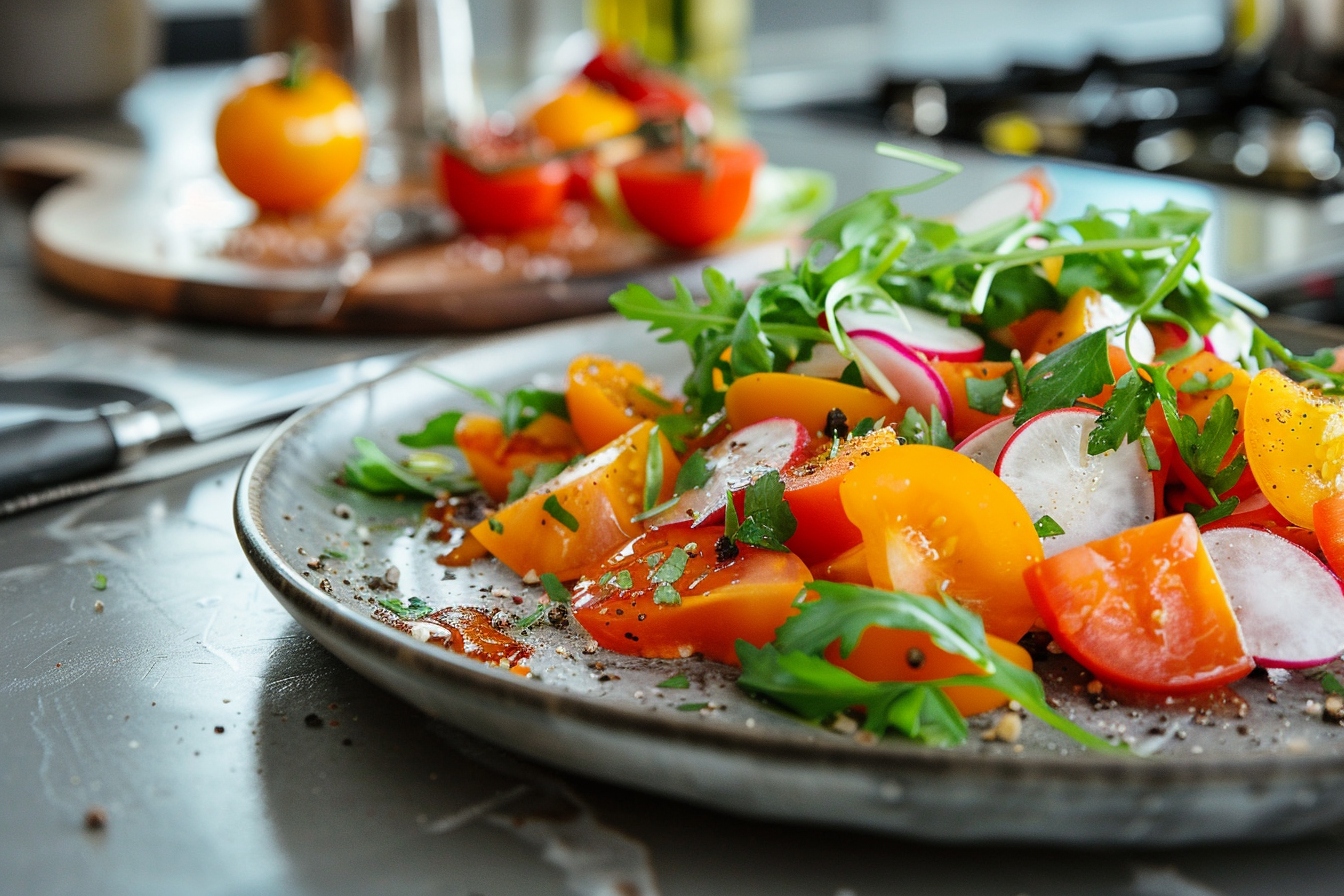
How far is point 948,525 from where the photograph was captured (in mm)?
817

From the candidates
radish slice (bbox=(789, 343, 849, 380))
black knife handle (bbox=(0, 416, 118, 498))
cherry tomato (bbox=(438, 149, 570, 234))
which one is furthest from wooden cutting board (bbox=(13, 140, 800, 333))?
radish slice (bbox=(789, 343, 849, 380))

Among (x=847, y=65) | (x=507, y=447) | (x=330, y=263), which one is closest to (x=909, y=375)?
(x=507, y=447)

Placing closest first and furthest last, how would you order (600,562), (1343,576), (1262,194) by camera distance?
1. (1343,576)
2. (600,562)
3. (1262,194)

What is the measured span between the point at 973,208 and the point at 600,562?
643 millimetres

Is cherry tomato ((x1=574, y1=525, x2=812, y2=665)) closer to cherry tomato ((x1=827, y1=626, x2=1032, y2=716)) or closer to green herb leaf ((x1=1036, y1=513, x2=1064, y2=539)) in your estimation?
cherry tomato ((x1=827, y1=626, x2=1032, y2=716))

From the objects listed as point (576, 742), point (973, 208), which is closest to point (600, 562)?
point (576, 742)

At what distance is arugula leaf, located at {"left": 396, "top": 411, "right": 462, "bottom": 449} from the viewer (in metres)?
1.20

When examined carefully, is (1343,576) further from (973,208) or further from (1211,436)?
(973,208)

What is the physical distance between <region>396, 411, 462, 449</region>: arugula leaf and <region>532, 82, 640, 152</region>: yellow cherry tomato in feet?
3.65

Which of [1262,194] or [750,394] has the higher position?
[750,394]

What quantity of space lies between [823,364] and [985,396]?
139 millimetres

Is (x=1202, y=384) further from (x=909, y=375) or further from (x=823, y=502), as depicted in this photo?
(x=823, y=502)

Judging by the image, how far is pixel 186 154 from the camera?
2789 mm

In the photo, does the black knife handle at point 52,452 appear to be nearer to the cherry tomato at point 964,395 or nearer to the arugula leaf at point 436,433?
the arugula leaf at point 436,433
